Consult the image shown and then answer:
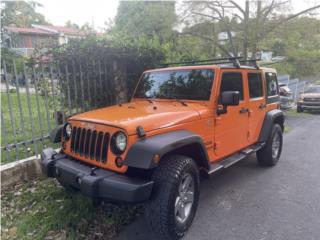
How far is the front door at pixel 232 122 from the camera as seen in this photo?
3.67 meters

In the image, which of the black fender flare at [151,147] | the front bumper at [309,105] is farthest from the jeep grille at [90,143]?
the front bumper at [309,105]

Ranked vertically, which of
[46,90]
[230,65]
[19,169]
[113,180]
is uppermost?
[230,65]

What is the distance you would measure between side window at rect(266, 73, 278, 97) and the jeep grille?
11.9 feet

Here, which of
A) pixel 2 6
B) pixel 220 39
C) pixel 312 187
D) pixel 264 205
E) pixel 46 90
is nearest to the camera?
pixel 264 205

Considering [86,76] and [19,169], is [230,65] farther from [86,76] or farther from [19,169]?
[19,169]

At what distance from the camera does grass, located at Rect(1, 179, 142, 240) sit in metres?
2.97

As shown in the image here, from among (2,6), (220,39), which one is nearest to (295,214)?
(2,6)

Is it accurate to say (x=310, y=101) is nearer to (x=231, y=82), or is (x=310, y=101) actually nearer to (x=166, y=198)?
(x=231, y=82)

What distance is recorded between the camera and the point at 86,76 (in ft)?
16.5

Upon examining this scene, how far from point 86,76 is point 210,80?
99.3 inches

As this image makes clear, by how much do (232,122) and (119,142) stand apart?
1947 millimetres

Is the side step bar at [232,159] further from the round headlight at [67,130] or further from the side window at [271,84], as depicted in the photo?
the round headlight at [67,130]

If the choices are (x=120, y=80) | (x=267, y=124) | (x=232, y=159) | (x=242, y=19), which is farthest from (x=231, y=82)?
(x=242, y=19)

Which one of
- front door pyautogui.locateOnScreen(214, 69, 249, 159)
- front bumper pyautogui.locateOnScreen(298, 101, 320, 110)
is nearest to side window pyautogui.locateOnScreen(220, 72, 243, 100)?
front door pyautogui.locateOnScreen(214, 69, 249, 159)
